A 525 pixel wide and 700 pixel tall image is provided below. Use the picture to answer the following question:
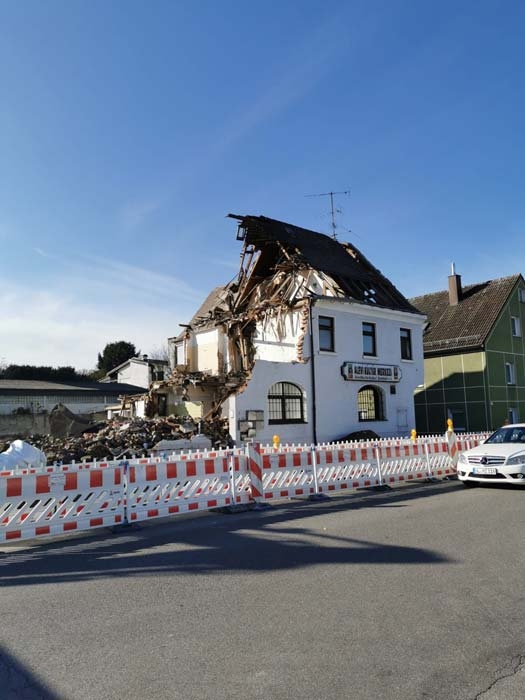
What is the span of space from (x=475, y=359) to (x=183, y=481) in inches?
1082

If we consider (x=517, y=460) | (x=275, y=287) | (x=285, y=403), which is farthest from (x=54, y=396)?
(x=517, y=460)

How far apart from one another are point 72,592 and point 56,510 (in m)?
3.17

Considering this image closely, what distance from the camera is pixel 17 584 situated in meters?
6.45

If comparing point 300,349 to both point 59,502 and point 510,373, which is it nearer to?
point 59,502

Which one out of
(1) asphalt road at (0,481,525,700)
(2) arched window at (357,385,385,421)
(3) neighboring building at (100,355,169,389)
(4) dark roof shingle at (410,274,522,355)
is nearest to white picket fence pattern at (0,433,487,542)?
(1) asphalt road at (0,481,525,700)

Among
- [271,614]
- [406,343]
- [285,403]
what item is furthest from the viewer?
[406,343]

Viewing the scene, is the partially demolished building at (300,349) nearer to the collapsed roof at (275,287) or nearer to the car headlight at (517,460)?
the collapsed roof at (275,287)

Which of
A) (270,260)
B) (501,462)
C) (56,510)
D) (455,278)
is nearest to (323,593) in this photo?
(56,510)

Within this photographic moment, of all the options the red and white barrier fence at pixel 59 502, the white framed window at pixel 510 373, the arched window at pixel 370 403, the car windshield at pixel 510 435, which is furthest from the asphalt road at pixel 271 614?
the white framed window at pixel 510 373

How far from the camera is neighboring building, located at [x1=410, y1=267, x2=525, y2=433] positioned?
33.5 meters

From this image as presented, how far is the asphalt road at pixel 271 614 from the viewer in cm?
383

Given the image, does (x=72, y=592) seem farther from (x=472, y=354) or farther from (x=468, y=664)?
(x=472, y=354)

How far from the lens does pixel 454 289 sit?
124 ft

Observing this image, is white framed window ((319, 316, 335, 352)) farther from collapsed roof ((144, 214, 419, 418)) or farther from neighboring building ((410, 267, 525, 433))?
neighboring building ((410, 267, 525, 433))
